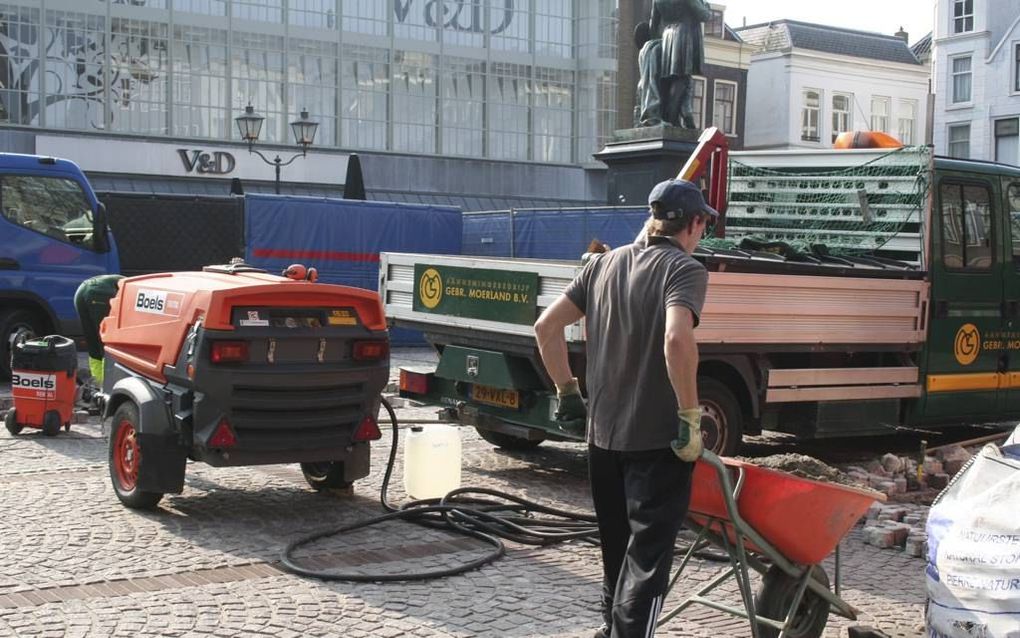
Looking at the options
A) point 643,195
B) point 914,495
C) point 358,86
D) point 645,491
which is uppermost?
point 358,86

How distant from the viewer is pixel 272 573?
6.18 metres

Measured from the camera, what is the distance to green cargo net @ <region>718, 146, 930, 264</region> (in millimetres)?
9570

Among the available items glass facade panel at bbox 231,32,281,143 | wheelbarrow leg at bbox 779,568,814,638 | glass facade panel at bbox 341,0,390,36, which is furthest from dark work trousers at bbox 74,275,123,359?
glass facade panel at bbox 341,0,390,36

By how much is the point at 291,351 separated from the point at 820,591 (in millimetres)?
3560

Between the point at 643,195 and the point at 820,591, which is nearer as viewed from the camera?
the point at 820,591

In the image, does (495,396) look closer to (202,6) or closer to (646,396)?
(646,396)

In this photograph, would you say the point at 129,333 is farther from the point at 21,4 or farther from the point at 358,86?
the point at 358,86

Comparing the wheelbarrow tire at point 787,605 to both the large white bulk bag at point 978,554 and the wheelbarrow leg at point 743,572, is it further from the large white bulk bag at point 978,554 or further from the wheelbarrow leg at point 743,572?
the large white bulk bag at point 978,554

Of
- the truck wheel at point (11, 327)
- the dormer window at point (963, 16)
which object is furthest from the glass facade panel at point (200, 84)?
the dormer window at point (963, 16)

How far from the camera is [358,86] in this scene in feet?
104

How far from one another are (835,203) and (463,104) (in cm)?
2424

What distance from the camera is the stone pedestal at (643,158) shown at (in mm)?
19078

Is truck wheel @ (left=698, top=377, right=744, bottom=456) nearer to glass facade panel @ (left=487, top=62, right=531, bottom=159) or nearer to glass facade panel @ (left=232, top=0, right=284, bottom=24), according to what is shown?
glass facade panel @ (left=232, top=0, right=284, bottom=24)

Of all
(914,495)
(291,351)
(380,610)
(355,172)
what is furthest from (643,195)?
(380,610)
